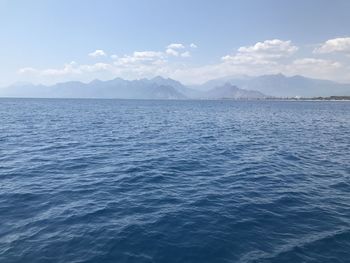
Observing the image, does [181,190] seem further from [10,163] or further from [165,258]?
[10,163]

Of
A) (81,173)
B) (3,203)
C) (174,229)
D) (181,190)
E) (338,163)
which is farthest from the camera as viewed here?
(338,163)

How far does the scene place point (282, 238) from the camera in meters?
13.8

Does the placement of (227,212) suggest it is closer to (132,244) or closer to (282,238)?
(282,238)

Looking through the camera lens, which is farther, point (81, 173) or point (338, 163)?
point (338, 163)

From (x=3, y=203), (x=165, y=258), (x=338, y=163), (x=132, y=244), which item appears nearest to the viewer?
(x=165, y=258)

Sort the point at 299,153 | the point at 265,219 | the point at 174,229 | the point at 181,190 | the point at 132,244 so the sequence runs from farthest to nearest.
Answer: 1. the point at 299,153
2. the point at 181,190
3. the point at 265,219
4. the point at 174,229
5. the point at 132,244

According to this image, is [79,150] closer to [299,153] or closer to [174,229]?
[174,229]

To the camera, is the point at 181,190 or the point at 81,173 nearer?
the point at 181,190

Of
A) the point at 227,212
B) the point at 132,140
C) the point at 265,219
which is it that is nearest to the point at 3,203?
the point at 227,212

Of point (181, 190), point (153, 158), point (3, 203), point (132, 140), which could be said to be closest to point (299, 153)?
point (153, 158)

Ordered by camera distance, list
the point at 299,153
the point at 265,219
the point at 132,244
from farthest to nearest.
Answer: the point at 299,153 < the point at 265,219 < the point at 132,244

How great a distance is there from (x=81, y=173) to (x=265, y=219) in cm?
1583

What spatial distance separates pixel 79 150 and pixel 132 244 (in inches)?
952

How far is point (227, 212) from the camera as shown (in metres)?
17.0
